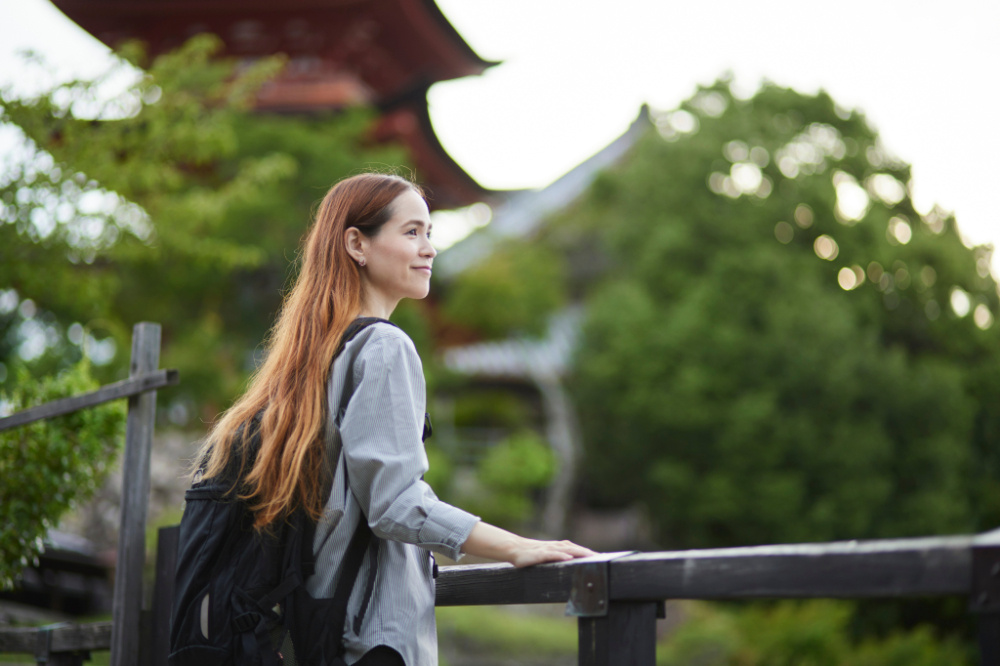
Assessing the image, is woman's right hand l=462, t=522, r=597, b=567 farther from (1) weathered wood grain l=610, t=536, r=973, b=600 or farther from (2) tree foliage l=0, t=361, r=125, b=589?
(2) tree foliage l=0, t=361, r=125, b=589

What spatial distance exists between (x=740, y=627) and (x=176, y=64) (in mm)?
7885

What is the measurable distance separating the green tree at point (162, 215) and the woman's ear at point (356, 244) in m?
1.82

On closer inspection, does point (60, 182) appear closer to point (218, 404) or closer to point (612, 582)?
point (218, 404)

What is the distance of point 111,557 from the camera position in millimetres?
7961

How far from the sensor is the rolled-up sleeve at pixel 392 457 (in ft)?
4.24

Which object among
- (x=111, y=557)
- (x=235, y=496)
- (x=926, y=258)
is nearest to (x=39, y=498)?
(x=235, y=496)

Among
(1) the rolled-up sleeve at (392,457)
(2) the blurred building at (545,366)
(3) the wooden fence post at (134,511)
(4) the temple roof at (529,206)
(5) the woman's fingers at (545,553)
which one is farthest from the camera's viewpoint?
(4) the temple roof at (529,206)

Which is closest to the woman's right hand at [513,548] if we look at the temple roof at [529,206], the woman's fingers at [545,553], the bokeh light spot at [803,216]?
the woman's fingers at [545,553]

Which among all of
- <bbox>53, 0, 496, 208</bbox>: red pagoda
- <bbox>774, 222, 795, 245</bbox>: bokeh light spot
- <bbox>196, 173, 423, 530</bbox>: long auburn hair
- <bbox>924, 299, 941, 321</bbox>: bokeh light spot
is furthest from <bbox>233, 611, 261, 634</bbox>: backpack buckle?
<bbox>924, 299, 941, 321</bbox>: bokeh light spot

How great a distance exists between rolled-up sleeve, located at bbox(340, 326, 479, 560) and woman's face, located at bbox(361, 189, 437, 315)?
0.20 m

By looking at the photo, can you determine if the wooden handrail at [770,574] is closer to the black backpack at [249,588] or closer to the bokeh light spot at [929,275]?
the black backpack at [249,588]

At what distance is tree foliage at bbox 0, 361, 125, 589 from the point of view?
3.03m

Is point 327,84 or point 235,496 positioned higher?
point 327,84

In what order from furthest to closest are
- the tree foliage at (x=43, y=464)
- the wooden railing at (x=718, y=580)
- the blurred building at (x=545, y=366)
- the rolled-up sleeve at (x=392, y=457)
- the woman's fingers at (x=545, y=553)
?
the blurred building at (x=545, y=366)
the tree foliage at (x=43, y=464)
the woman's fingers at (x=545, y=553)
the rolled-up sleeve at (x=392, y=457)
the wooden railing at (x=718, y=580)
